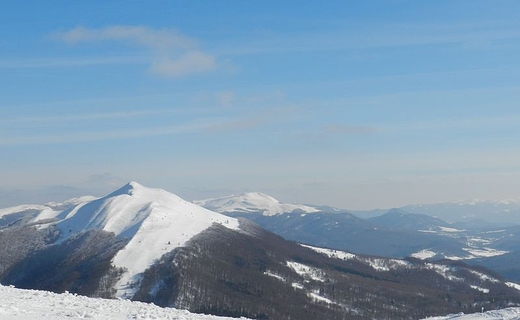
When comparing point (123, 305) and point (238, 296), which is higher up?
point (123, 305)

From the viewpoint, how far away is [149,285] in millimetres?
191875

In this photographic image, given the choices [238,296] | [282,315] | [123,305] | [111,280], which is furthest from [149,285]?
[123,305]

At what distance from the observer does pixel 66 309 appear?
4244 cm

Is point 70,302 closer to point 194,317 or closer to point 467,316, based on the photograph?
point 194,317

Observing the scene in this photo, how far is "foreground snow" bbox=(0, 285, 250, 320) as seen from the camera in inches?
1537

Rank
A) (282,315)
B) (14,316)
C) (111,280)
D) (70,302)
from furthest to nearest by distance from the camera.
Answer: (111,280)
(282,315)
(70,302)
(14,316)

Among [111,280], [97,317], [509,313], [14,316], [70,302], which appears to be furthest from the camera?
[111,280]

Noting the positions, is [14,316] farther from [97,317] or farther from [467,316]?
[467,316]

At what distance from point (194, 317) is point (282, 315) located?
14344cm

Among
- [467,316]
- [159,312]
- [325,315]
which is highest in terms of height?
[159,312]

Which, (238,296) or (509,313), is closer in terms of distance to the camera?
(509,313)

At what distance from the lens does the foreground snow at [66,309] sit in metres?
39.0

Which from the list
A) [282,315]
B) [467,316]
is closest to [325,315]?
[282,315]

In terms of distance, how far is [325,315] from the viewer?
191500mm
